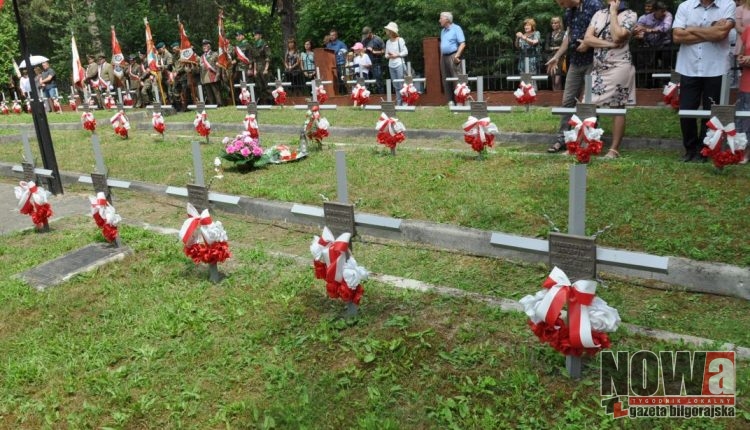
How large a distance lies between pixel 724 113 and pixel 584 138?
1.25 m

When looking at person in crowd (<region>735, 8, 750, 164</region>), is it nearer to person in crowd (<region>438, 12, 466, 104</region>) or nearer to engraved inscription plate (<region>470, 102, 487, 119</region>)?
engraved inscription plate (<region>470, 102, 487, 119</region>)

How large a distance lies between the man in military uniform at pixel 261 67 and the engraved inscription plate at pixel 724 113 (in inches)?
552

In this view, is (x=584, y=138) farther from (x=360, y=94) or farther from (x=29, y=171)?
(x=360, y=94)

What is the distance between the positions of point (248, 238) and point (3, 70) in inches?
1252

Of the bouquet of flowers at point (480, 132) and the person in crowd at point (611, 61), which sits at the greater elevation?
the person in crowd at point (611, 61)

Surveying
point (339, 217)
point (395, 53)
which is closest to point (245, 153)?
point (339, 217)

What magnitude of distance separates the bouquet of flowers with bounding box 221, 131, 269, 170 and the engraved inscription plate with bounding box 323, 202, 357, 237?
15.5 ft

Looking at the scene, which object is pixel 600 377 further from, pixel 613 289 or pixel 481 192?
pixel 481 192

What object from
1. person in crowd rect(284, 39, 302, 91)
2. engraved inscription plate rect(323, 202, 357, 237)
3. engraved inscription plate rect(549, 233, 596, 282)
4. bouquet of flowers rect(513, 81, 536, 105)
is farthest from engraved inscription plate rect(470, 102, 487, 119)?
person in crowd rect(284, 39, 302, 91)

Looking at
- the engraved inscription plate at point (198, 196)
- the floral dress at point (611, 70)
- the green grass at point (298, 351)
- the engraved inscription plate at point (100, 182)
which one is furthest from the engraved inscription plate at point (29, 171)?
the floral dress at point (611, 70)

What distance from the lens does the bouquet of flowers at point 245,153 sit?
27.7 feet

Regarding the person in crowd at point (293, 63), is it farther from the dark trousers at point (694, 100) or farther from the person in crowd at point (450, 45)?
the dark trousers at point (694, 100)

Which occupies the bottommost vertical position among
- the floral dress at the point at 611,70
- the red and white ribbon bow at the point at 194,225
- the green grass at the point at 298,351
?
the green grass at the point at 298,351

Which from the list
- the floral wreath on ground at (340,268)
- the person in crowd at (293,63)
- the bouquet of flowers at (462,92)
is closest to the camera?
the floral wreath on ground at (340,268)
